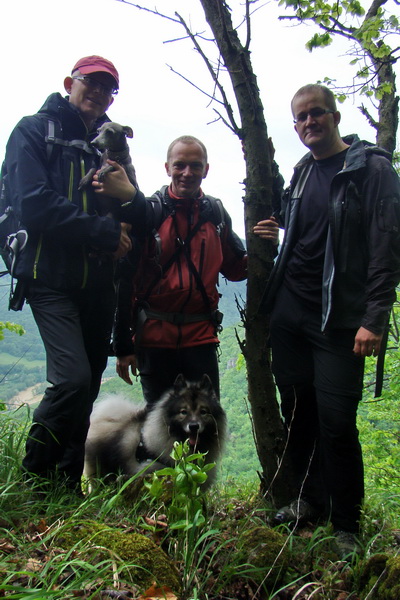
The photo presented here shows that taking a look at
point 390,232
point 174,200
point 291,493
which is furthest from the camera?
point 174,200

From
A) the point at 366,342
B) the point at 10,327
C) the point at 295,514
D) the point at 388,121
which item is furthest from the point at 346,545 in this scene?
the point at 10,327

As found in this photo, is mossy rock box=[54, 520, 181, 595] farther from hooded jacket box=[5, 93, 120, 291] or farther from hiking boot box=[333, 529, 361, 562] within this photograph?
hooded jacket box=[5, 93, 120, 291]

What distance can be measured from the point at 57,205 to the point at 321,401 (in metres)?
2.01

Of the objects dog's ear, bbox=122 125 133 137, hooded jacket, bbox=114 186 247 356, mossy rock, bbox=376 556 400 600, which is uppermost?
dog's ear, bbox=122 125 133 137

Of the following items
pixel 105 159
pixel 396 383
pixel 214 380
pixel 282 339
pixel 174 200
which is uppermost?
pixel 105 159

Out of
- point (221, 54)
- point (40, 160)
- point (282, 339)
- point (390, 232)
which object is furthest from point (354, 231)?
point (40, 160)

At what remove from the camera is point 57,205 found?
2707 millimetres

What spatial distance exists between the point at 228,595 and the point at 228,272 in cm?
257

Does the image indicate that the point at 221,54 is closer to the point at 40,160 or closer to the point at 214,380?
the point at 40,160

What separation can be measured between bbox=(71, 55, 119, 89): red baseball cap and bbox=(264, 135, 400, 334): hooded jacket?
1.75 metres

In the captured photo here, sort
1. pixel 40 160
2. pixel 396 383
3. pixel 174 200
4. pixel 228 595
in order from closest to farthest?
1. pixel 228 595
2. pixel 40 160
3. pixel 174 200
4. pixel 396 383

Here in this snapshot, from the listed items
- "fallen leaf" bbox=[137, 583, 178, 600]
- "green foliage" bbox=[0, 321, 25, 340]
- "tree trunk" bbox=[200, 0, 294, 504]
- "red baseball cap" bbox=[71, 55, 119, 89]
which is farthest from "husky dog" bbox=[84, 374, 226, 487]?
"red baseball cap" bbox=[71, 55, 119, 89]

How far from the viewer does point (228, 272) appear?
13.0 feet

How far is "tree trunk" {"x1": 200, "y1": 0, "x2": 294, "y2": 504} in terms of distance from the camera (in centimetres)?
324
